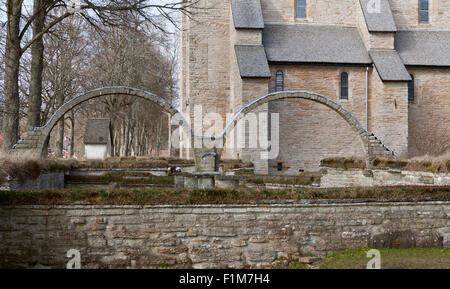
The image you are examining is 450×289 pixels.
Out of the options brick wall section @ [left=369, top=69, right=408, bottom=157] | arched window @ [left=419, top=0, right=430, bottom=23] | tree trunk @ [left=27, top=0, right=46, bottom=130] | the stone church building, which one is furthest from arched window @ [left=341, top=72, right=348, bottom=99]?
tree trunk @ [left=27, top=0, right=46, bottom=130]

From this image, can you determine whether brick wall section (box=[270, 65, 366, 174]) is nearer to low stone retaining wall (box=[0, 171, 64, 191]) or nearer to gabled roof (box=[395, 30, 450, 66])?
gabled roof (box=[395, 30, 450, 66])

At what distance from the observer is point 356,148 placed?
96.6 feet

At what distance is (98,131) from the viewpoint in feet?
115

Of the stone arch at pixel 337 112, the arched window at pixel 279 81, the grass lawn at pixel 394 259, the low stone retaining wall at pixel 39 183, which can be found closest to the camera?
the grass lawn at pixel 394 259

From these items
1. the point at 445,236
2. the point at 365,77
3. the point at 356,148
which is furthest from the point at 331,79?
the point at 445,236

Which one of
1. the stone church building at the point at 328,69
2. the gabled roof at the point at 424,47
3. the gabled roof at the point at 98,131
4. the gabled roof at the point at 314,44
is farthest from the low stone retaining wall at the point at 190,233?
the gabled roof at the point at 98,131

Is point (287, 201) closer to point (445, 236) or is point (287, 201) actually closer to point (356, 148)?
point (445, 236)

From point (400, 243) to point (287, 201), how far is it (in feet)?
6.55

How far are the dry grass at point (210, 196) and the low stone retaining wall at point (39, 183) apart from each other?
45.5 inches

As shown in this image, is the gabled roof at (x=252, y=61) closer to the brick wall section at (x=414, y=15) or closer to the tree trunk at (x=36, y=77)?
the brick wall section at (x=414, y=15)

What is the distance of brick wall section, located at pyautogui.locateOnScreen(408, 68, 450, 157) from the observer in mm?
30062

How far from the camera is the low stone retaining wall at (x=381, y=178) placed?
12.4 meters

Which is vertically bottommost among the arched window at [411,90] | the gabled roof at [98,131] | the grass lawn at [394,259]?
the grass lawn at [394,259]

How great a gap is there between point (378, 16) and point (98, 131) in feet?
65.3
